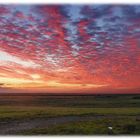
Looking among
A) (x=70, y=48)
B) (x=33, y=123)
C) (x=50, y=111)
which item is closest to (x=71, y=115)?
(x=50, y=111)

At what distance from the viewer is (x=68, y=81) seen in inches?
188

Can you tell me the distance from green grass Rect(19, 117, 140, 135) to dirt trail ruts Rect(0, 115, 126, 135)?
8 cm

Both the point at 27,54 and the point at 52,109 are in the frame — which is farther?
the point at 52,109

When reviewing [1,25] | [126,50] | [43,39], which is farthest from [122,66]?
[1,25]

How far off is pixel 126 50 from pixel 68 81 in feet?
2.58

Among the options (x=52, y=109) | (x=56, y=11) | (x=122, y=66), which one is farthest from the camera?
(x=52, y=109)

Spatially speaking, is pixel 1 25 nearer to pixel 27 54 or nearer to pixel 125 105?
pixel 27 54

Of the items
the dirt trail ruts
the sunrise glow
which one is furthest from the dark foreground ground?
the sunrise glow

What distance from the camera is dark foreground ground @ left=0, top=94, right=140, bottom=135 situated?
179 inches

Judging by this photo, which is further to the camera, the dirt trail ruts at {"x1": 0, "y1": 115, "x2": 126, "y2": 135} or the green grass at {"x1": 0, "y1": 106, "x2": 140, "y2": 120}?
the green grass at {"x1": 0, "y1": 106, "x2": 140, "y2": 120}

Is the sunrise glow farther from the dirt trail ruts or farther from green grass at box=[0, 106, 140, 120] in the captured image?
the dirt trail ruts

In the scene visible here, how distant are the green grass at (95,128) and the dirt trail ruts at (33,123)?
0.26ft

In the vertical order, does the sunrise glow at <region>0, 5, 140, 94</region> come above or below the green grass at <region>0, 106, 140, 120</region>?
above

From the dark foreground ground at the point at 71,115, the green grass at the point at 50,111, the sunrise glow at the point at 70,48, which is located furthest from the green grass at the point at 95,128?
the sunrise glow at the point at 70,48
